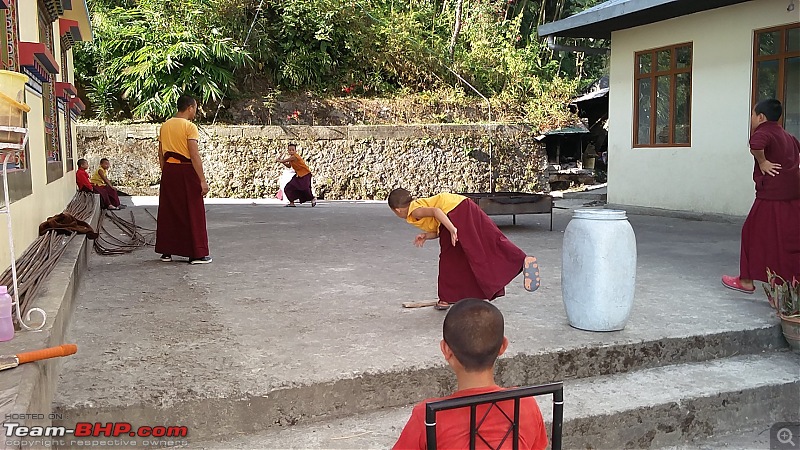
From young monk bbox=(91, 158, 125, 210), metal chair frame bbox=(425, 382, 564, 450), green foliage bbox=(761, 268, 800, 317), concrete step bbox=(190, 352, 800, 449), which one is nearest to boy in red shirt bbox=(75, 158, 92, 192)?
young monk bbox=(91, 158, 125, 210)

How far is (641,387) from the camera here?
3.42 meters

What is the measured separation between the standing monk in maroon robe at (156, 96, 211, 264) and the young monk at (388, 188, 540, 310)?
2.61m

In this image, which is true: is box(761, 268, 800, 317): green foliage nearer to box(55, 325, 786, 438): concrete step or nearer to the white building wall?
box(55, 325, 786, 438): concrete step

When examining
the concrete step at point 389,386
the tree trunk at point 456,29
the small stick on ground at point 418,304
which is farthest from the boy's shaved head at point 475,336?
the tree trunk at point 456,29

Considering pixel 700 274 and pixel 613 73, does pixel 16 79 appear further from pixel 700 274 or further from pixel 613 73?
pixel 613 73

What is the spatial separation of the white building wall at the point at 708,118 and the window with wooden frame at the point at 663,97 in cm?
12

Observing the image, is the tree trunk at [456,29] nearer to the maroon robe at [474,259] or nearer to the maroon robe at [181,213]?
the maroon robe at [181,213]

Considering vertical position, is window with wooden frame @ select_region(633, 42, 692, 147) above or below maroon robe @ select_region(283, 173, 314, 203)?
above

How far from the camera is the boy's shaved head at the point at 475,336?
1832mm

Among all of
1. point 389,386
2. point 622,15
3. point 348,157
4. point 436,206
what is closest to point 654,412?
point 389,386

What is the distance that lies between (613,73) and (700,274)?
6.80 meters

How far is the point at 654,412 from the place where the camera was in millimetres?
3207

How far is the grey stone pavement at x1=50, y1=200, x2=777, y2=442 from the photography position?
296 centimetres

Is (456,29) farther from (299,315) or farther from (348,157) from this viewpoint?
(299,315)
